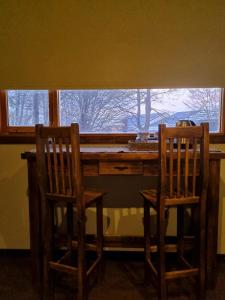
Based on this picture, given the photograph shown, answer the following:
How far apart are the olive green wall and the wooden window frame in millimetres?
185

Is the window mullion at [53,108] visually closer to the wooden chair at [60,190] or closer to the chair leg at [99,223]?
the wooden chair at [60,190]

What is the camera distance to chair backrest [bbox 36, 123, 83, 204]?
5.80 feet

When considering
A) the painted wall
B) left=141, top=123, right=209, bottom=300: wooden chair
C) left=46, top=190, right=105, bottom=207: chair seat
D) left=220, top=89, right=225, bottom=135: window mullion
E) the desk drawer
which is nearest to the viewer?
left=141, top=123, right=209, bottom=300: wooden chair

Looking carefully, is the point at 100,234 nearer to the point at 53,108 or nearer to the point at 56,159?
the point at 56,159

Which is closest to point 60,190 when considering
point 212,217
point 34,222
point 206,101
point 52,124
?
point 34,222

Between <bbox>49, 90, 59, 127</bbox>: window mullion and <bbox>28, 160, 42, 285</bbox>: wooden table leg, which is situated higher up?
<bbox>49, 90, 59, 127</bbox>: window mullion

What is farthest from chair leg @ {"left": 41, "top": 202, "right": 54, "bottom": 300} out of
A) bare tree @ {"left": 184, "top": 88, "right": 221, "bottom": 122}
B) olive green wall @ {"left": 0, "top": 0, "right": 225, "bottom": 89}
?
bare tree @ {"left": 184, "top": 88, "right": 221, "bottom": 122}

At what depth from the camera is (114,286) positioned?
7.23 ft

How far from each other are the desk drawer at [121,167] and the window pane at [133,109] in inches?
24.1

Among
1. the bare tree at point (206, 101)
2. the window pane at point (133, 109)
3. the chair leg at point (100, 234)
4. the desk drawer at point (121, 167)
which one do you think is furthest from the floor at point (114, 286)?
the bare tree at point (206, 101)

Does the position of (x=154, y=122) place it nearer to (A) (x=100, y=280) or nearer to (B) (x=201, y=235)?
(B) (x=201, y=235)

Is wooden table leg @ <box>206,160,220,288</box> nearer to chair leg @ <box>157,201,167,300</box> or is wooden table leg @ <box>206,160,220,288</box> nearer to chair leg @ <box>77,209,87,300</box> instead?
chair leg @ <box>157,201,167,300</box>

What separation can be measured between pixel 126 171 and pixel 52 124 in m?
0.91

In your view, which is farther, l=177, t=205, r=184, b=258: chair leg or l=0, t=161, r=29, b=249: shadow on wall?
l=0, t=161, r=29, b=249: shadow on wall
